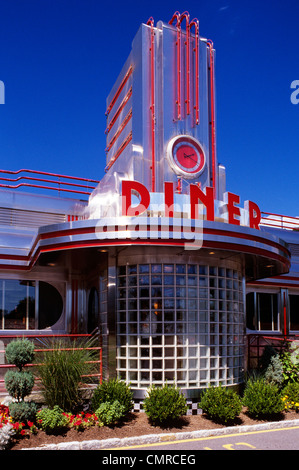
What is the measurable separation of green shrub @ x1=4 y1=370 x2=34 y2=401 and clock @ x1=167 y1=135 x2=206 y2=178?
7610 mm

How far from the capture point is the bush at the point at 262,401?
10.4m

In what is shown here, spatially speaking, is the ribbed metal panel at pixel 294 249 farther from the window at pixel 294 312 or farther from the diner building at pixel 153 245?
the diner building at pixel 153 245

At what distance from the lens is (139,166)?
13891mm

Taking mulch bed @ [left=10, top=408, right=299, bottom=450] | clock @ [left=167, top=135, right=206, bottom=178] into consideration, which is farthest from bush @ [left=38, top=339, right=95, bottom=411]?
clock @ [left=167, top=135, right=206, bottom=178]

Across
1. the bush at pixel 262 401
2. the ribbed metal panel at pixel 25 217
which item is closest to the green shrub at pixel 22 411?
the bush at pixel 262 401

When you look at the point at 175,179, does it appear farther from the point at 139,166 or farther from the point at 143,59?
the point at 143,59

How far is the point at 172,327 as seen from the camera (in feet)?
37.0

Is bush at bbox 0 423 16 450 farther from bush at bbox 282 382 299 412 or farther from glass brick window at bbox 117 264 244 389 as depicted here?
bush at bbox 282 382 299 412

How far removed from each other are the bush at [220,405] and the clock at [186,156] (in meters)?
6.66

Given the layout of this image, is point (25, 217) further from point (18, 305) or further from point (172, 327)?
point (172, 327)

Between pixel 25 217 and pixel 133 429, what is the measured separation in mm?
8105

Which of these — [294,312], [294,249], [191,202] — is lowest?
[294,312]

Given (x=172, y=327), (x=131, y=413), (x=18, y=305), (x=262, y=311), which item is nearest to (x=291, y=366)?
(x=172, y=327)
